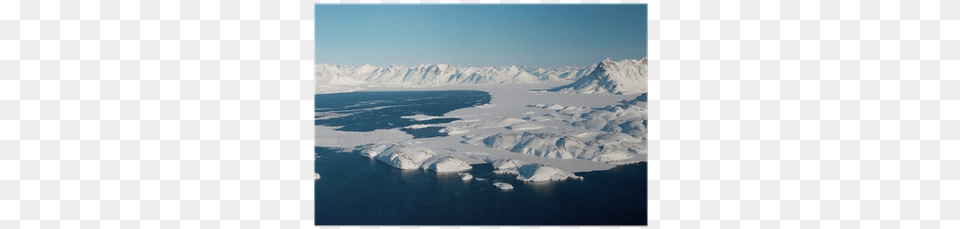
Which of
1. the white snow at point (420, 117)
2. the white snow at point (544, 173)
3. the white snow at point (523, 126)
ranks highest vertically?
the white snow at point (420, 117)

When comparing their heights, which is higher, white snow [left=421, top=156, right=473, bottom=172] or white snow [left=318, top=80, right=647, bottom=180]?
white snow [left=318, top=80, right=647, bottom=180]

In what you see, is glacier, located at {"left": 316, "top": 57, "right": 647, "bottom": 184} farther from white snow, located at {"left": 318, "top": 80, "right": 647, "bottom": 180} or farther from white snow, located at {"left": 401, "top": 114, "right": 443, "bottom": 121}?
white snow, located at {"left": 401, "top": 114, "right": 443, "bottom": 121}

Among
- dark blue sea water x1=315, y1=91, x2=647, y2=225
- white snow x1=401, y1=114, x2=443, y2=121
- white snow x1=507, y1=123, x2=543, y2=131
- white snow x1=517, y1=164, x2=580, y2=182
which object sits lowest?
dark blue sea water x1=315, y1=91, x2=647, y2=225

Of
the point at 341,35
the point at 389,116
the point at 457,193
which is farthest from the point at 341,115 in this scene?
the point at 457,193

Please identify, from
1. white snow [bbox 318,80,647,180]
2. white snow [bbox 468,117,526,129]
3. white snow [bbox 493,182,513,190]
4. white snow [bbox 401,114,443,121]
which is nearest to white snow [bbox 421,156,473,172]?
white snow [bbox 318,80,647,180]

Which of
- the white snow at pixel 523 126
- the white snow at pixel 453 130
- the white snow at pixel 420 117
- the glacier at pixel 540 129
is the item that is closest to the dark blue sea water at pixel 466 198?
the glacier at pixel 540 129

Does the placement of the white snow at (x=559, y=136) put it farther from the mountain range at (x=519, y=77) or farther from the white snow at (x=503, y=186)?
the white snow at (x=503, y=186)
